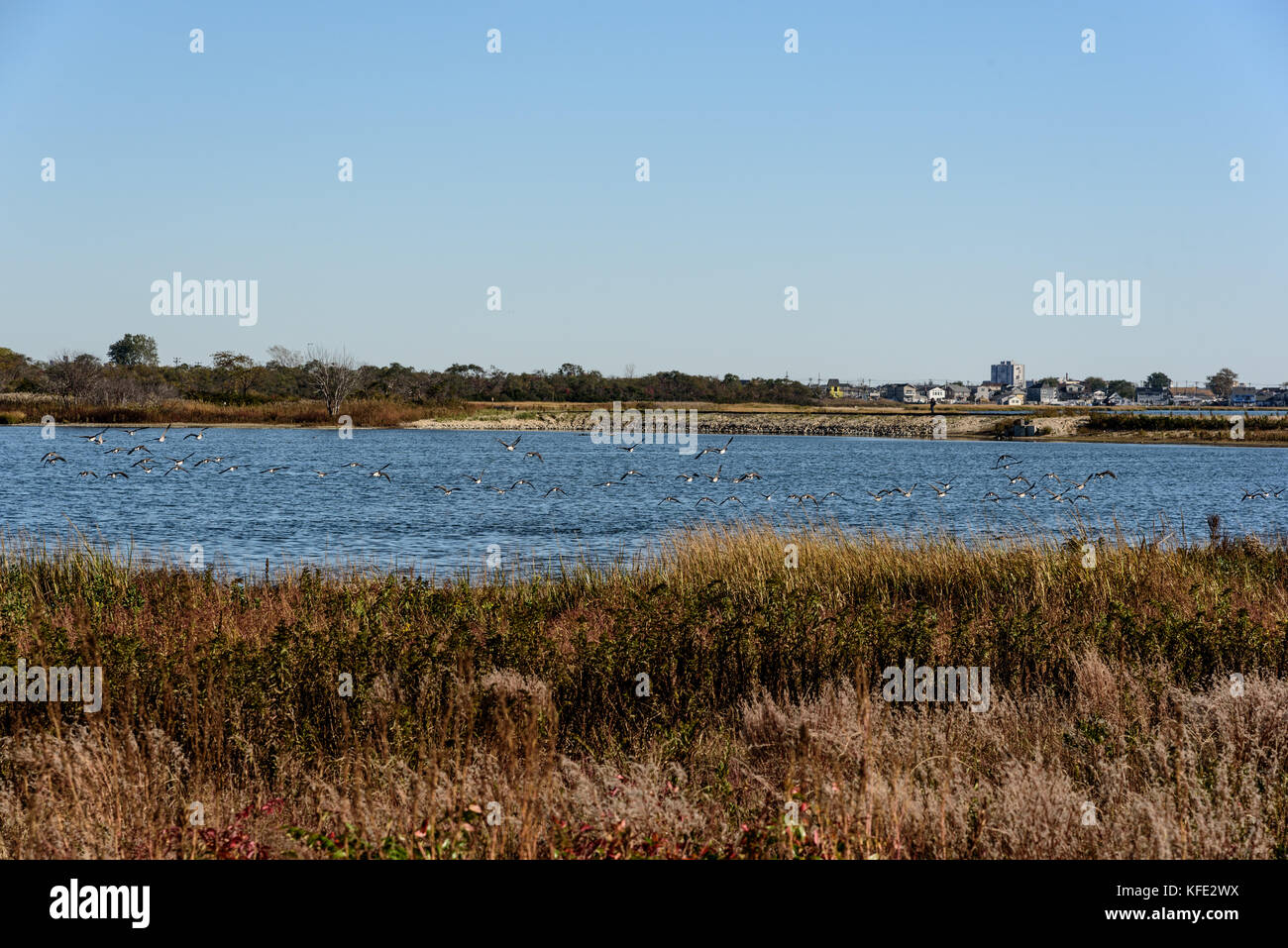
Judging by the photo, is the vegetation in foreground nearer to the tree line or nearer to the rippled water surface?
the rippled water surface

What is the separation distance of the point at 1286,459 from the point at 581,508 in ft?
211

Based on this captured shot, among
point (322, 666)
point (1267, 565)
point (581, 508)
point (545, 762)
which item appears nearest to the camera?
point (545, 762)

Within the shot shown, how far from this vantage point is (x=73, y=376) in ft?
309

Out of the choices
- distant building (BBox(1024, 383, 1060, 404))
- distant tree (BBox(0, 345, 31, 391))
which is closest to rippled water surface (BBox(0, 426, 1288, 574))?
distant tree (BBox(0, 345, 31, 391))

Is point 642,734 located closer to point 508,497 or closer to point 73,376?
point 508,497

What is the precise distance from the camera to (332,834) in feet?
17.6

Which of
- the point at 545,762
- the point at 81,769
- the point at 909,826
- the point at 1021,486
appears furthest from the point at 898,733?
the point at 1021,486

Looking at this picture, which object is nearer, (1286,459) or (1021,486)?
(1021,486)

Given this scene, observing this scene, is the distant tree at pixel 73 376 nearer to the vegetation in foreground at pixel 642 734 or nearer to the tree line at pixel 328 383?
the tree line at pixel 328 383

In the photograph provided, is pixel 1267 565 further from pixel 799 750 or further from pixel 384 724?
pixel 384 724

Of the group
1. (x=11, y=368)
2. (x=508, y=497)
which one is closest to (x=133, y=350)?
(x=11, y=368)

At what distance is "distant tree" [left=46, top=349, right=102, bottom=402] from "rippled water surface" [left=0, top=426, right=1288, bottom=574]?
17536mm

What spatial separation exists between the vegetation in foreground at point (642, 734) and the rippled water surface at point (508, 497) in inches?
250

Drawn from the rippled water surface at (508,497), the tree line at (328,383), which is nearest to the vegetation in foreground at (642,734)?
the rippled water surface at (508,497)
